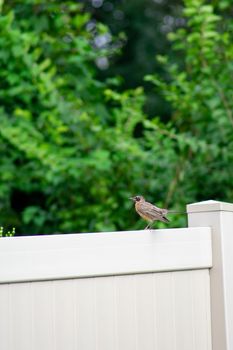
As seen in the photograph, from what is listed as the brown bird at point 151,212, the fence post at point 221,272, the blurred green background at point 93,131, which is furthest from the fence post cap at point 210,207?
the blurred green background at point 93,131

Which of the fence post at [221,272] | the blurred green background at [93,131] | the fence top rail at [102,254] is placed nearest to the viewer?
the fence top rail at [102,254]

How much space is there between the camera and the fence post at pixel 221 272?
10.1 ft

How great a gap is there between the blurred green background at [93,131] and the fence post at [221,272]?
7.18 ft

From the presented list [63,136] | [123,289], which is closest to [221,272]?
[123,289]

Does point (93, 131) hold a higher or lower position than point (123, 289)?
higher

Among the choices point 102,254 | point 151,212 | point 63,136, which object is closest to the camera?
point 102,254

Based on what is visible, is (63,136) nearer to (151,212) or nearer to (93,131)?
(93,131)

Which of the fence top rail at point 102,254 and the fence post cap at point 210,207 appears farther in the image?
the fence post cap at point 210,207

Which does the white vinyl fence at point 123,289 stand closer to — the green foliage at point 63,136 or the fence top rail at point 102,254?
the fence top rail at point 102,254

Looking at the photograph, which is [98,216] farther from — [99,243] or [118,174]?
[99,243]

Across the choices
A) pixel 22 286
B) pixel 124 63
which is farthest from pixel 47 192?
pixel 124 63

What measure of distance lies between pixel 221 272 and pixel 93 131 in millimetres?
2864

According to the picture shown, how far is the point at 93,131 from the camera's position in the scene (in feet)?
19.0

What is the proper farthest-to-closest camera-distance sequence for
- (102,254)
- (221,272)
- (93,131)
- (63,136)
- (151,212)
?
(63,136), (93,131), (151,212), (221,272), (102,254)
